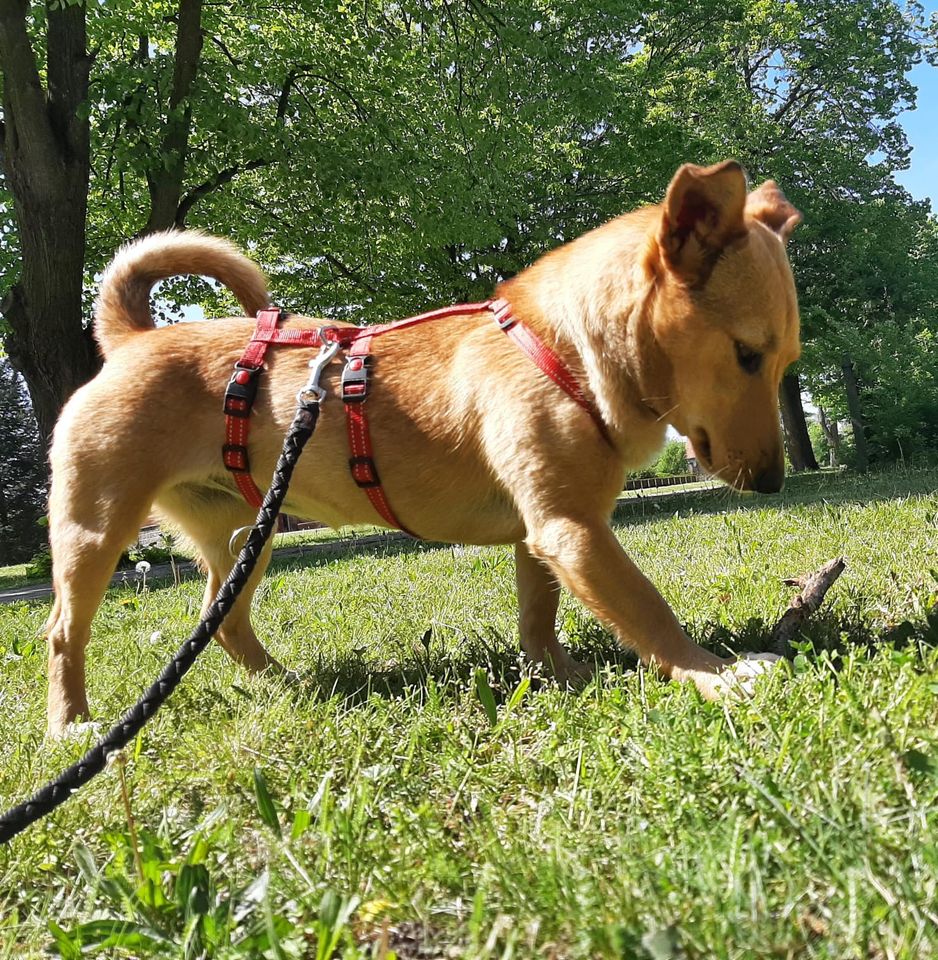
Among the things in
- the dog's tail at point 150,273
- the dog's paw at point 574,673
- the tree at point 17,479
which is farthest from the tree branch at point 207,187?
the tree at point 17,479

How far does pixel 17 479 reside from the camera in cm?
3491

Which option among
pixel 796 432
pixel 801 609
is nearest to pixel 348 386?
pixel 801 609

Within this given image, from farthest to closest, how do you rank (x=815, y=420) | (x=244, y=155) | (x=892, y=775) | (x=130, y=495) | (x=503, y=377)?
(x=815, y=420)
(x=244, y=155)
(x=130, y=495)
(x=503, y=377)
(x=892, y=775)

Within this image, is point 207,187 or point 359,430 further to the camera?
point 207,187

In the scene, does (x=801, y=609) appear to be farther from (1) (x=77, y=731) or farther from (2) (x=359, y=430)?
(1) (x=77, y=731)

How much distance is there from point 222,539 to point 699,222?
2419mm

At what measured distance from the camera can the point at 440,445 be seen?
2867 mm

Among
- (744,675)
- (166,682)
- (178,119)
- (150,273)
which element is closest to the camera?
(166,682)

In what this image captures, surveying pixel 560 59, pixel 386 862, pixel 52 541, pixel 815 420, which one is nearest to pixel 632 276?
→ pixel 386 862

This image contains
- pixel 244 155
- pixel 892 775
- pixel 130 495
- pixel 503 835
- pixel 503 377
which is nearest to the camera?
pixel 892 775

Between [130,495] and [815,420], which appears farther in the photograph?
[815,420]

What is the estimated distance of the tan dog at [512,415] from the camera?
2.46m

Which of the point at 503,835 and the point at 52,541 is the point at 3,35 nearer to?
the point at 52,541

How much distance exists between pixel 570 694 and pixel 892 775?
113 centimetres
